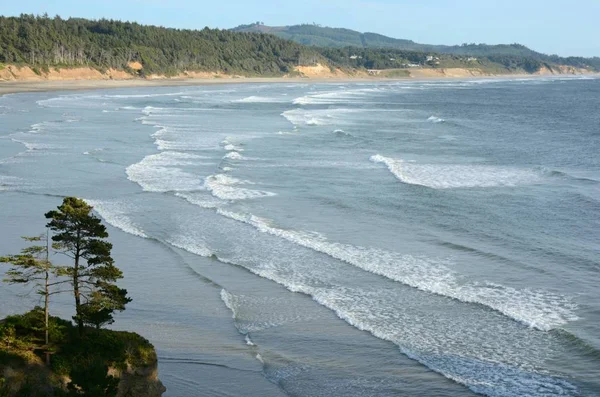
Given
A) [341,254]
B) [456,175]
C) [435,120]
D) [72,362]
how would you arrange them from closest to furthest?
[72,362] < [341,254] < [456,175] < [435,120]

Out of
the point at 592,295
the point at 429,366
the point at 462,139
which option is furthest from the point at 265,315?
the point at 462,139

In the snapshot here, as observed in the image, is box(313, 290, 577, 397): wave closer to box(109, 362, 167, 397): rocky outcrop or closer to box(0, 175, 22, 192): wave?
box(109, 362, 167, 397): rocky outcrop

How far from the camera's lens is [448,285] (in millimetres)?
20734

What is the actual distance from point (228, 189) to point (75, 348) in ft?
69.8

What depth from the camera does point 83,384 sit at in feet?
39.6

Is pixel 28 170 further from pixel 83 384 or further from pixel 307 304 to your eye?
pixel 83 384

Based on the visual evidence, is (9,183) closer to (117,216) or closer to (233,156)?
(117,216)

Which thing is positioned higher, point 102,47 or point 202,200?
point 102,47

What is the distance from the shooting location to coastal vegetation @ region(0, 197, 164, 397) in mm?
12289

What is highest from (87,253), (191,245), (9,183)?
(87,253)

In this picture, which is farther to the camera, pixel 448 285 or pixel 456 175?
pixel 456 175

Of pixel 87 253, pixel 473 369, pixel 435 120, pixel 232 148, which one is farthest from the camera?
pixel 435 120

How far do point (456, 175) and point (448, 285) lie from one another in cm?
1834

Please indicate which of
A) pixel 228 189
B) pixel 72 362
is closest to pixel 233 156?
pixel 228 189
